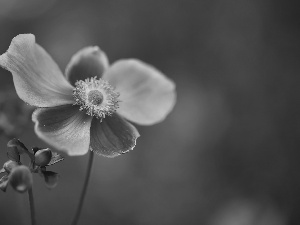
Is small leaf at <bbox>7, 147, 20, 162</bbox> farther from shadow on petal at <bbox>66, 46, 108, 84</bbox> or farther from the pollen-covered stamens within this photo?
shadow on petal at <bbox>66, 46, 108, 84</bbox>

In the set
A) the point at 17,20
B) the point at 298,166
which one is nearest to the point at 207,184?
the point at 298,166

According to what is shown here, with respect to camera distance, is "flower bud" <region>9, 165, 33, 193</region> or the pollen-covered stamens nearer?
"flower bud" <region>9, 165, 33, 193</region>

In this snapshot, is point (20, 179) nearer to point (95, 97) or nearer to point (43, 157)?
point (43, 157)

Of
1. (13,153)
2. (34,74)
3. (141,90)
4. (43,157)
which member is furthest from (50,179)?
(141,90)

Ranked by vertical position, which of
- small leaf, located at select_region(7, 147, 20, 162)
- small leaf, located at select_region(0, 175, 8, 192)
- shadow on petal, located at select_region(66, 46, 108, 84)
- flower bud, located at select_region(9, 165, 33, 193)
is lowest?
flower bud, located at select_region(9, 165, 33, 193)

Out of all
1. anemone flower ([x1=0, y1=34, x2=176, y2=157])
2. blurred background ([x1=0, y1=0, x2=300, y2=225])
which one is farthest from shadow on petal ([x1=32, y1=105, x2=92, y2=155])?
blurred background ([x1=0, y1=0, x2=300, y2=225])

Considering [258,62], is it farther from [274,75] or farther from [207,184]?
[207,184]

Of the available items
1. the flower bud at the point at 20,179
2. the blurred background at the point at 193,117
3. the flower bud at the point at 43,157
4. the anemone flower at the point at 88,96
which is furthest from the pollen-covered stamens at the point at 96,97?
the blurred background at the point at 193,117
